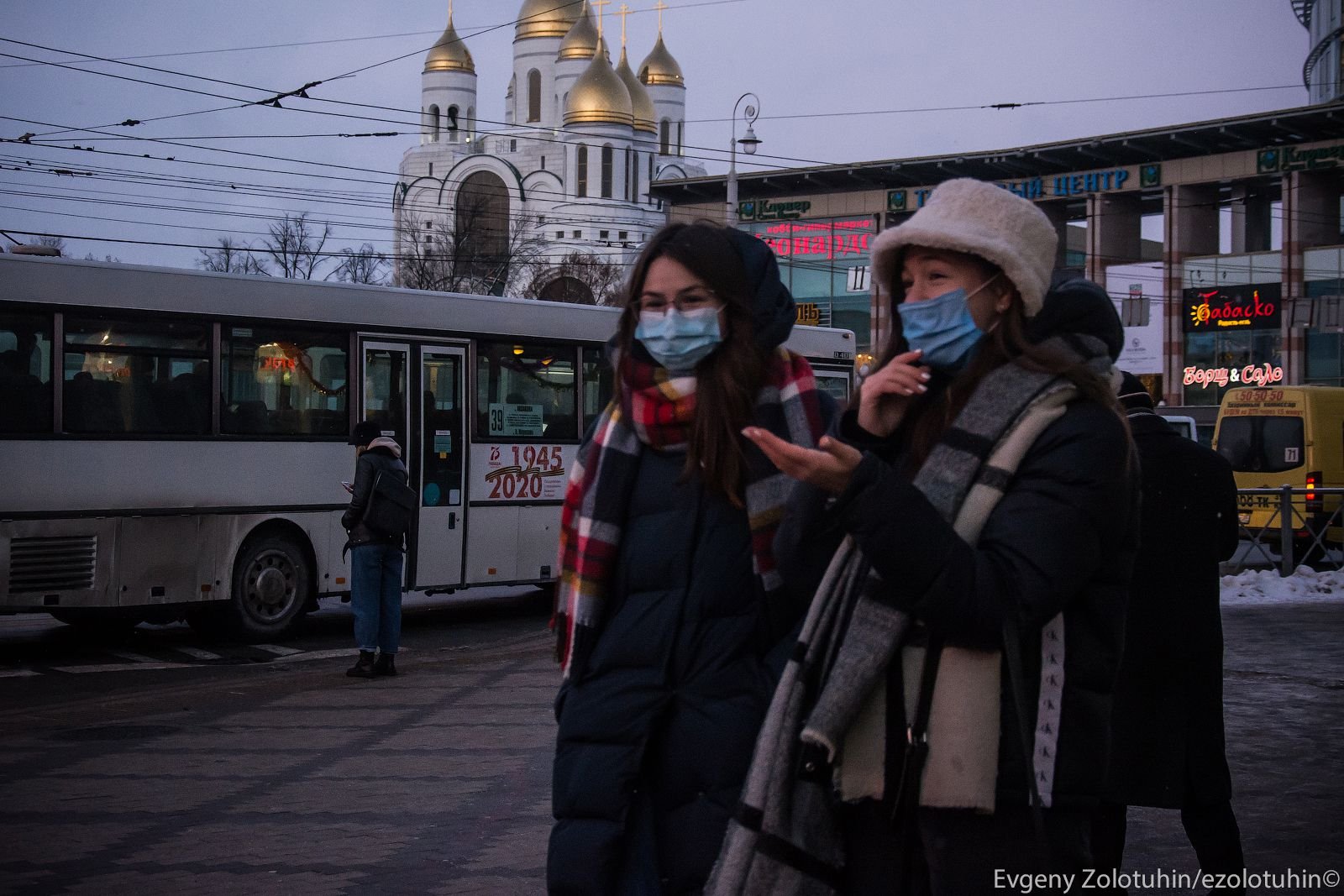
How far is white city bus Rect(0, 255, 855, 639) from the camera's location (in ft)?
37.6

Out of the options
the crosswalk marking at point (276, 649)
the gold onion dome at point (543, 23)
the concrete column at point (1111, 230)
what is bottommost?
the crosswalk marking at point (276, 649)

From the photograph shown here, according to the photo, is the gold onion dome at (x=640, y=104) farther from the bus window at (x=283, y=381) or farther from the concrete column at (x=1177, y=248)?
the bus window at (x=283, y=381)

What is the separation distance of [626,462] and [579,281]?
56.2 meters

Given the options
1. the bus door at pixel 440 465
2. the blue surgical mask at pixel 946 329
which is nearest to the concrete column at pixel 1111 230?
the bus door at pixel 440 465

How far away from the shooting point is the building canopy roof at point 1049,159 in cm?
4953

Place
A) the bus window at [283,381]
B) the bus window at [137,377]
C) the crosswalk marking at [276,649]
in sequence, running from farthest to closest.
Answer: the bus window at [283,381], the crosswalk marking at [276,649], the bus window at [137,377]

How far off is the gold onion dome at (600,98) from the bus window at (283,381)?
3040 inches

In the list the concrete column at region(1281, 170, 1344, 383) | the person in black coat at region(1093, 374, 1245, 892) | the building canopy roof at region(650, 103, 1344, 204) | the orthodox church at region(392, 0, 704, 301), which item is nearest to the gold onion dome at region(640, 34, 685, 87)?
the orthodox church at region(392, 0, 704, 301)

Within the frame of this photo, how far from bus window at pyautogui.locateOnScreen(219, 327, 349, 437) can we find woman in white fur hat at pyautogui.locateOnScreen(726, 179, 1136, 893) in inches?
425

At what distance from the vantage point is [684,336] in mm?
3062

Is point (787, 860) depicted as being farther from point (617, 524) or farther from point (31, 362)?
point (31, 362)

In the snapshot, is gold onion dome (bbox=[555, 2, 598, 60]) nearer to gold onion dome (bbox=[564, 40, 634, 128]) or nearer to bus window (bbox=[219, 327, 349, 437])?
gold onion dome (bbox=[564, 40, 634, 128])

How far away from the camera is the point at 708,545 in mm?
2947

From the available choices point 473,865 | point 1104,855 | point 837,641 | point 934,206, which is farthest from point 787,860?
point 473,865
